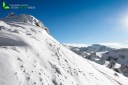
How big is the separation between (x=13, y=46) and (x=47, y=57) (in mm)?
4444

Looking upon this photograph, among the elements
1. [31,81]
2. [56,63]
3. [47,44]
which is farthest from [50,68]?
[47,44]

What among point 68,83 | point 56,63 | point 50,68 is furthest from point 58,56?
point 68,83

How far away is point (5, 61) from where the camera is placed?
16.5 meters

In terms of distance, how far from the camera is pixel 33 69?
699 inches

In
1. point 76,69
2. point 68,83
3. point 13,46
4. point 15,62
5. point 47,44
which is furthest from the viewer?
point 47,44

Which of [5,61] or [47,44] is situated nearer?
[5,61]

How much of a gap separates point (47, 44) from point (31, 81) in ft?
35.8

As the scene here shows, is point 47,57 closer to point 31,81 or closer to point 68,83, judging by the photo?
point 68,83

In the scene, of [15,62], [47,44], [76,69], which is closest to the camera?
[15,62]

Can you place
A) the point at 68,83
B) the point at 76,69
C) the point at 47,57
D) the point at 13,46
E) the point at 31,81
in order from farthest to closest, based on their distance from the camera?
the point at 76,69
the point at 47,57
the point at 13,46
the point at 68,83
the point at 31,81

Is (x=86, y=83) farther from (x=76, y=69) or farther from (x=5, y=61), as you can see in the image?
(x=5, y=61)

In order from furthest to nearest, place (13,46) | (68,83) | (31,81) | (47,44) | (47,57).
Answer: (47,44) < (47,57) < (13,46) < (68,83) < (31,81)

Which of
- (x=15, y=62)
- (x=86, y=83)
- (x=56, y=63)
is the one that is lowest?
(x=86, y=83)

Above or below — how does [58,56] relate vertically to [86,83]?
above
